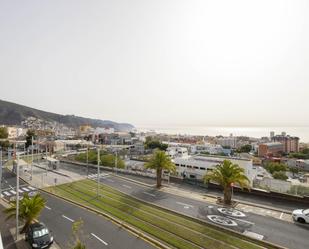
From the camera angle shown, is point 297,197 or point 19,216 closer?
point 19,216

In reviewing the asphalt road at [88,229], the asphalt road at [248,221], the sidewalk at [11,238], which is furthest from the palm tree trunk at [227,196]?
the sidewalk at [11,238]

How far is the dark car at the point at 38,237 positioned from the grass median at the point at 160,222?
24.5ft

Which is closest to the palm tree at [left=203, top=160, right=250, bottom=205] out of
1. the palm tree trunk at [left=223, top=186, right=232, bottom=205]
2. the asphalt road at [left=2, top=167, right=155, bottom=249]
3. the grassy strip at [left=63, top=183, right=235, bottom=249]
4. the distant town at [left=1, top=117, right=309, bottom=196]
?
the palm tree trunk at [left=223, top=186, right=232, bottom=205]

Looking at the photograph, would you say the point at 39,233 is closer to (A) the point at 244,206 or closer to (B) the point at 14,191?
(A) the point at 244,206

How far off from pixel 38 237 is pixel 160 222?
1051cm

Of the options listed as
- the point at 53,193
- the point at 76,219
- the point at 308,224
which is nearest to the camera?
the point at 308,224

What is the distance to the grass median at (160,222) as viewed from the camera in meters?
19.4

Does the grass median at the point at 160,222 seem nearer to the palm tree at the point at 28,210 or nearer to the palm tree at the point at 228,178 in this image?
the palm tree at the point at 228,178

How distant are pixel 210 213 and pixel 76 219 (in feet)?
45.4

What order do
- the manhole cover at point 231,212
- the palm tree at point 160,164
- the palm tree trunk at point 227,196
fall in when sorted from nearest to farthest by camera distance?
the manhole cover at point 231,212, the palm tree trunk at point 227,196, the palm tree at point 160,164

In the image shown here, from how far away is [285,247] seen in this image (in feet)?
62.3

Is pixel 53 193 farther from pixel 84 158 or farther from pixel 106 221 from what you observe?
pixel 84 158

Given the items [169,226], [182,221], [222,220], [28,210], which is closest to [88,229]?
[28,210]

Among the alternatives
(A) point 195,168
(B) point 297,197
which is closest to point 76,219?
(B) point 297,197
